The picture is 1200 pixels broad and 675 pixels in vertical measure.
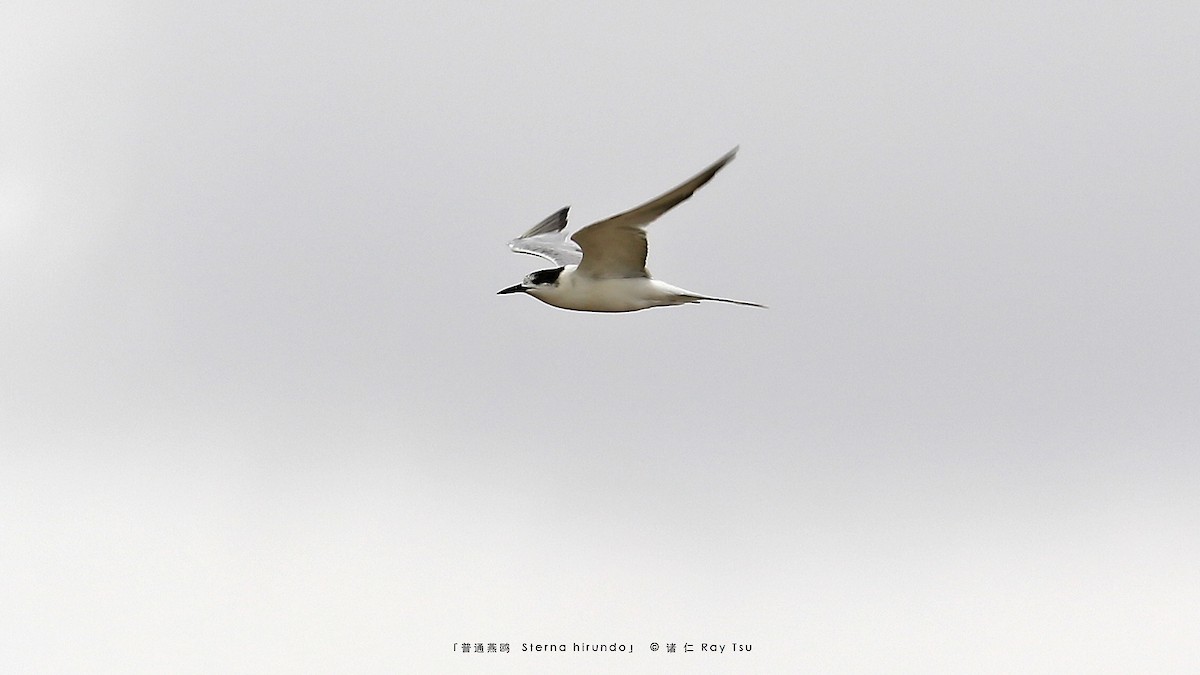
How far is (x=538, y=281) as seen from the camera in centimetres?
1966

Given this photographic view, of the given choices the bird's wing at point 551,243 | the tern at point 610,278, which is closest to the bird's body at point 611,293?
the tern at point 610,278

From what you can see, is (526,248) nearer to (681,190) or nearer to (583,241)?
(583,241)

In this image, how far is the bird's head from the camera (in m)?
19.5

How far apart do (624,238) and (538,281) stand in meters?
2.27

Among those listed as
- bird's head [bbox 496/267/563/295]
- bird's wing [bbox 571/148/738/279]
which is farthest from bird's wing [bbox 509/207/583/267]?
bird's wing [bbox 571/148/738/279]

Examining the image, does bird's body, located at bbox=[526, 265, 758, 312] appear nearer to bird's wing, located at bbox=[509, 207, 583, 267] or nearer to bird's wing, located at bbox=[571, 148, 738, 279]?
bird's wing, located at bbox=[571, 148, 738, 279]

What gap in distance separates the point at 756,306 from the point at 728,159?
10.6 ft

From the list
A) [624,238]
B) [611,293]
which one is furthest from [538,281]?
[624,238]

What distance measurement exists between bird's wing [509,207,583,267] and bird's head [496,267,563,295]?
215 cm

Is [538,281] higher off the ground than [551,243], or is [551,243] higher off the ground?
[551,243]

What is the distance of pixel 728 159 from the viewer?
14359 mm

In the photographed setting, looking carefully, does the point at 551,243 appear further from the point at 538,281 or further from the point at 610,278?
the point at 610,278

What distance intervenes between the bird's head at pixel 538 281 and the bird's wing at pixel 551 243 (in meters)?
2.15

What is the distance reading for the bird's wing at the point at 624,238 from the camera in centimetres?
1539
